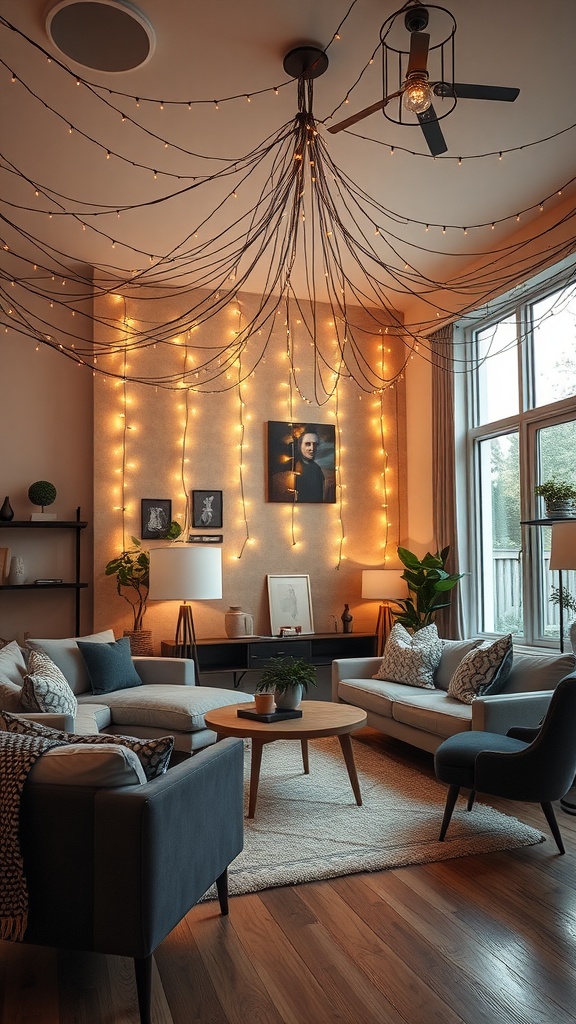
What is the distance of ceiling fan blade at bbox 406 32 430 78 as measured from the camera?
9.17 ft

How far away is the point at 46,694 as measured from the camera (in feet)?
12.7

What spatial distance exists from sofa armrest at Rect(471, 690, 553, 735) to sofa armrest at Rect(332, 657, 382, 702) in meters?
1.69

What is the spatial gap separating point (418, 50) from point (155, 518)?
167 inches

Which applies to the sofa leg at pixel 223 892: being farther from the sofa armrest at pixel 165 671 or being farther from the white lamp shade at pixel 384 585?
the white lamp shade at pixel 384 585

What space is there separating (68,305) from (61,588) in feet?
7.52

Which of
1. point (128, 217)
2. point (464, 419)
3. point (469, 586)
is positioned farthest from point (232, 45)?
point (469, 586)

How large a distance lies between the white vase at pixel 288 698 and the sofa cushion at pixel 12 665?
1424 millimetres

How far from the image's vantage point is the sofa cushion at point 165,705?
4547 millimetres

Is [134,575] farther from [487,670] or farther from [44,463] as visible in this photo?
[487,670]

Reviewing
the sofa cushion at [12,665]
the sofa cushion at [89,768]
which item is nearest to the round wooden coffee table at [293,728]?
the sofa cushion at [12,665]

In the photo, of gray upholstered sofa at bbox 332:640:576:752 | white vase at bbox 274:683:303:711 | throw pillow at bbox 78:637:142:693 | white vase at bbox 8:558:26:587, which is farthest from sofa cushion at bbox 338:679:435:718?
white vase at bbox 8:558:26:587

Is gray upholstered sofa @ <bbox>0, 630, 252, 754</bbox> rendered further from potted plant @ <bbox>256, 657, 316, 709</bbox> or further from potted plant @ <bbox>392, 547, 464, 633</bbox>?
potted plant @ <bbox>392, 547, 464, 633</bbox>

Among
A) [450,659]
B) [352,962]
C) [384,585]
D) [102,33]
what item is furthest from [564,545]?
[102,33]

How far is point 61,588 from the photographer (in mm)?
6137
